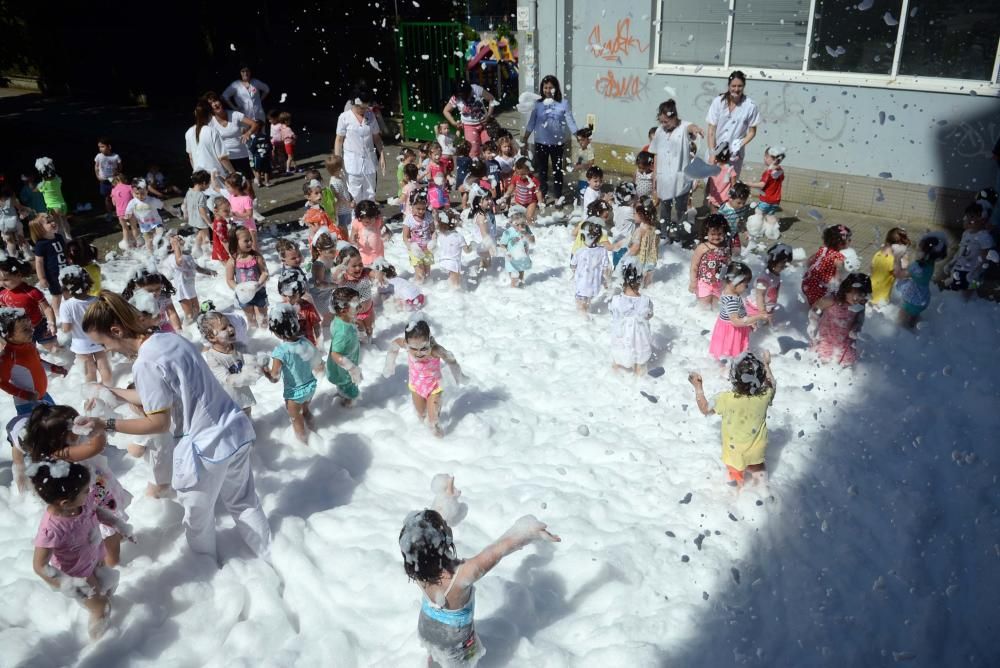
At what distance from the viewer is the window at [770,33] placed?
33.0 ft

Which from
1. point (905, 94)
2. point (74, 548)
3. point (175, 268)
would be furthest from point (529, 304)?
point (905, 94)

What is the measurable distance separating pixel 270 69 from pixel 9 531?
1748 centimetres

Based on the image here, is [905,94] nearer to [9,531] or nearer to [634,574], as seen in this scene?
[634,574]

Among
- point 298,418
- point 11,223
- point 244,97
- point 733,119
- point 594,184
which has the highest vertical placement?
point 244,97

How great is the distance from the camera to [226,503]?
4.41 meters

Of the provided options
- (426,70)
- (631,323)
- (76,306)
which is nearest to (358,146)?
(76,306)

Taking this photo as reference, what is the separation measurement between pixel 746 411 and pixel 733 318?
4.90 ft

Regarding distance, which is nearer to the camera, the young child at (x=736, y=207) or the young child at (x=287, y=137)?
the young child at (x=736, y=207)

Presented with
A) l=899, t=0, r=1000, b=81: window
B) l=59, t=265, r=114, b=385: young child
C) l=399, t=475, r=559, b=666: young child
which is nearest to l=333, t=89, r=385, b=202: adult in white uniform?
l=59, t=265, r=114, b=385: young child

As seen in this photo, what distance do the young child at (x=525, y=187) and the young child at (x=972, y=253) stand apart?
4.69m

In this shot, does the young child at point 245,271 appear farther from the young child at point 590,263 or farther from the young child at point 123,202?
the young child at point 590,263

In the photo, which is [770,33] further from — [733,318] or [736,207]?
[733,318]

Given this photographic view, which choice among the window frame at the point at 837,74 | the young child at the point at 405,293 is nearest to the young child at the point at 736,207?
the window frame at the point at 837,74

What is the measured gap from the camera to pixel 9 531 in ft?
15.7
